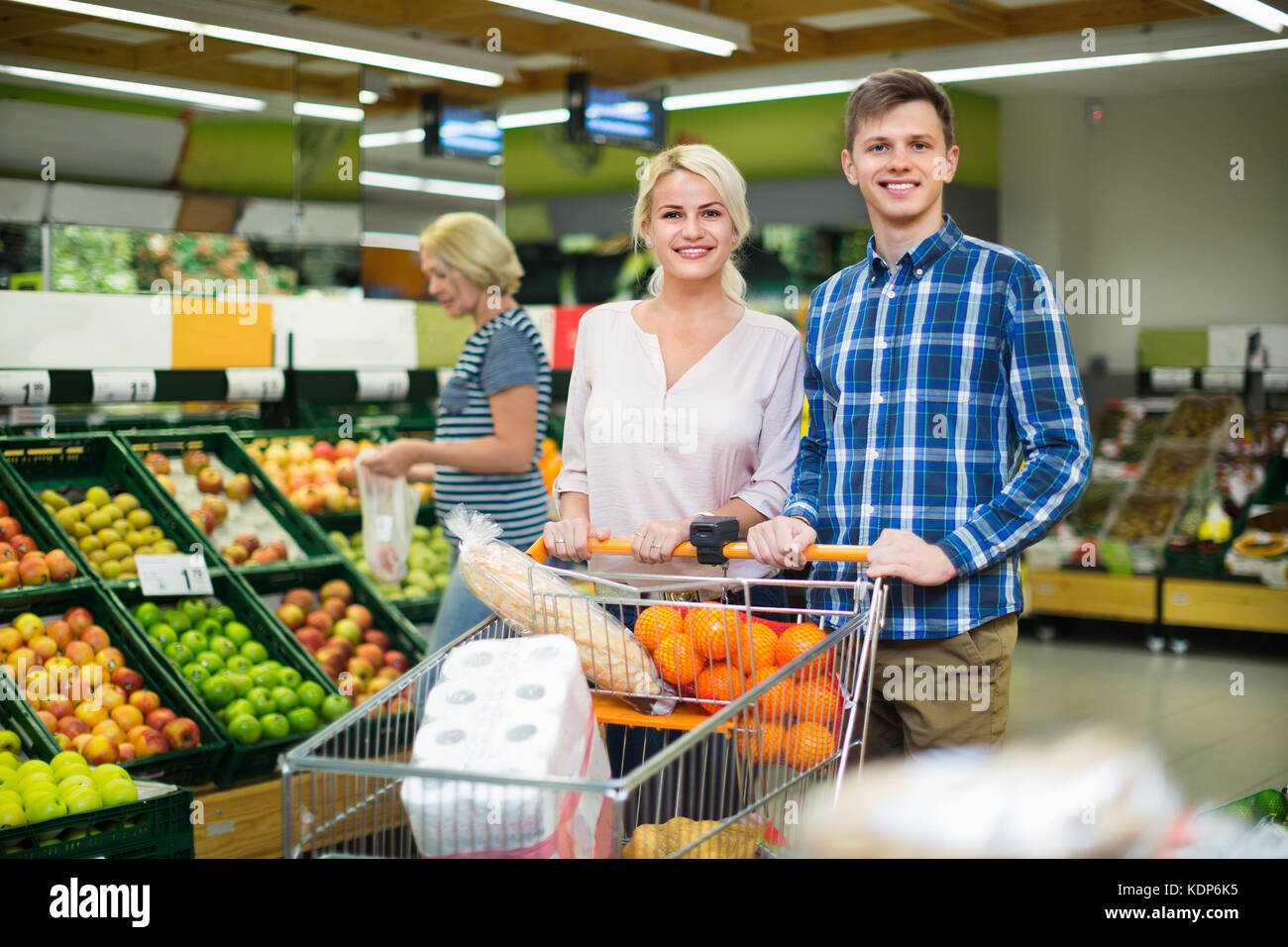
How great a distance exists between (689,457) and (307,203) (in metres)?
9.33

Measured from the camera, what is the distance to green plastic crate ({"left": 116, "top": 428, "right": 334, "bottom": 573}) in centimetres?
444

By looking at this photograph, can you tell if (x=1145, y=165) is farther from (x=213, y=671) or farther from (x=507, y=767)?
(x=507, y=767)

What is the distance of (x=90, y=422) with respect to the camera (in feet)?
14.9

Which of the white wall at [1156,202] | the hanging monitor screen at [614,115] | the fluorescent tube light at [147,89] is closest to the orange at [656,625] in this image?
the fluorescent tube light at [147,89]

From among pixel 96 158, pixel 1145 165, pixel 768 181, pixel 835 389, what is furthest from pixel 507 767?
pixel 768 181

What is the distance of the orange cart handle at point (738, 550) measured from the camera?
6.00ft

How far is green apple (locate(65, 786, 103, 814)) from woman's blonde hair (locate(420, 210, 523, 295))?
167cm

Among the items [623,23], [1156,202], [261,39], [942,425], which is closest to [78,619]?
[942,425]

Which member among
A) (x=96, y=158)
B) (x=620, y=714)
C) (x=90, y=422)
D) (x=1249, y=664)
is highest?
(x=96, y=158)

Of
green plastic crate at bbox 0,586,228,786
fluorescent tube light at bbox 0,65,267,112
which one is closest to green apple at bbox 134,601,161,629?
green plastic crate at bbox 0,586,228,786

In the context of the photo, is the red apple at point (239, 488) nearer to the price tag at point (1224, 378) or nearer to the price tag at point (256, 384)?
the price tag at point (256, 384)

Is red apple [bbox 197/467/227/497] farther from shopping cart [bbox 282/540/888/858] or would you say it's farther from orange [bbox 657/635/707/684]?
orange [bbox 657/635/707/684]

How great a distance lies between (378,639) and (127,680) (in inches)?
36.6

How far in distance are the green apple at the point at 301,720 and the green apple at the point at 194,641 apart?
352 mm
